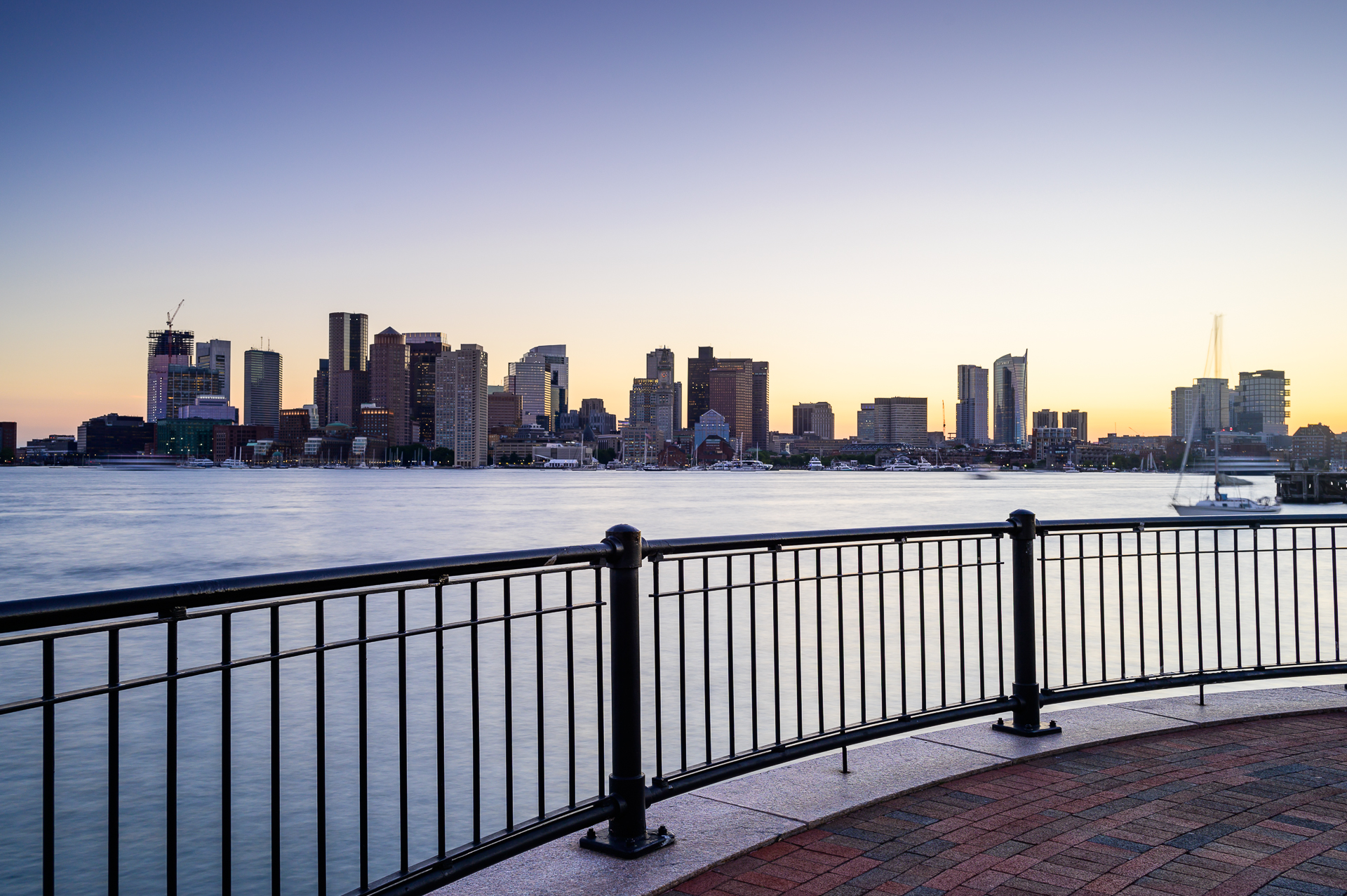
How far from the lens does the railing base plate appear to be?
5.82 metres

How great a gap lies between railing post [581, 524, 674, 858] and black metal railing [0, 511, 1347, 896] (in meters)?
0.01

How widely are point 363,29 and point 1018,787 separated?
45367 millimetres

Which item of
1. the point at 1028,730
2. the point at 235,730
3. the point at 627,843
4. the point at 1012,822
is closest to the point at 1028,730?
the point at 1028,730

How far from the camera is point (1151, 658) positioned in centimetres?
1678

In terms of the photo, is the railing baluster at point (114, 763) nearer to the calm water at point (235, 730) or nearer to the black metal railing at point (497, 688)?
the black metal railing at point (497, 688)

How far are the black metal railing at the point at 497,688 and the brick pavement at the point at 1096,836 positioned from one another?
0.51 meters

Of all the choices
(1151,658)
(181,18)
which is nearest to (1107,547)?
(1151,658)

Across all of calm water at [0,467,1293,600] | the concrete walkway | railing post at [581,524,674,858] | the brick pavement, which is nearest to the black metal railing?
railing post at [581,524,674,858]

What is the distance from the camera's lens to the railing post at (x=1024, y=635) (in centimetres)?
570

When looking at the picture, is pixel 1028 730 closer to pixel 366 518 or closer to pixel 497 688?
pixel 497 688

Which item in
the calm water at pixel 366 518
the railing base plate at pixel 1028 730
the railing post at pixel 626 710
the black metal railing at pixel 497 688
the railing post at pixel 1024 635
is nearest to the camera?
the black metal railing at pixel 497 688

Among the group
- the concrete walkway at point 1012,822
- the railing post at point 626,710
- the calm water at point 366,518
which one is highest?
the railing post at point 626,710

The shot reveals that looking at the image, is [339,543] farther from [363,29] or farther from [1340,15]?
[1340,15]

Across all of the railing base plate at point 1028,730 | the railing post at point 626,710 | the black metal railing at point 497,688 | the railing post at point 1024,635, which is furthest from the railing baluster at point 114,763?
the railing base plate at point 1028,730
